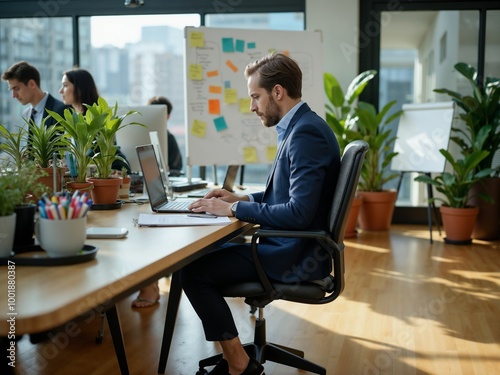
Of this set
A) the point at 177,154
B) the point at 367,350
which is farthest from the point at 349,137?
the point at 367,350

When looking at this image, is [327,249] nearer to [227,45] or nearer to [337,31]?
[227,45]

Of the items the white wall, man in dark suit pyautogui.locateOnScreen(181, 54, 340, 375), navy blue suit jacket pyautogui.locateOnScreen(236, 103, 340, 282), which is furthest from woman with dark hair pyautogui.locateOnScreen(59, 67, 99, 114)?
the white wall

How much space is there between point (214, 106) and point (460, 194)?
239cm

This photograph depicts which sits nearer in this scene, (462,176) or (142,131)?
(142,131)

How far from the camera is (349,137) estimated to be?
19.1ft

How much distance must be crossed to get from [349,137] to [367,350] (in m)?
3.11

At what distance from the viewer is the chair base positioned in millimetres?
2570

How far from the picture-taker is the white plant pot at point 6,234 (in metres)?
1.61

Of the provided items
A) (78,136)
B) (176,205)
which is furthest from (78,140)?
(176,205)

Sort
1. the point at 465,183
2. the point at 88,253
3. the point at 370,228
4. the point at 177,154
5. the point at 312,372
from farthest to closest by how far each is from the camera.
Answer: the point at 370,228 < the point at 465,183 < the point at 177,154 < the point at 312,372 < the point at 88,253

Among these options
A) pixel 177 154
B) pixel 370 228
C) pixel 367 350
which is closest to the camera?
pixel 367 350

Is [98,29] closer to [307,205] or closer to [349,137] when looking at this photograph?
[349,137]

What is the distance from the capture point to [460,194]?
18.3 feet

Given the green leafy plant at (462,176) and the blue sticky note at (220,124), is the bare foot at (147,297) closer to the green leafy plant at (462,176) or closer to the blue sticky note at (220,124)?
the blue sticky note at (220,124)
